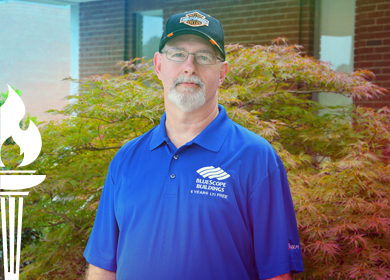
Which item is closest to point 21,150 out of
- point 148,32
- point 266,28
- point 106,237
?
point 106,237

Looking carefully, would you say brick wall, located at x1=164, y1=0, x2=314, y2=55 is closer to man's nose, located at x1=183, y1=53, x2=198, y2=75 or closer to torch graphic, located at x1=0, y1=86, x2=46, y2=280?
torch graphic, located at x1=0, y1=86, x2=46, y2=280

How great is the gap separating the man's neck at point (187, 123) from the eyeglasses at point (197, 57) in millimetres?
166

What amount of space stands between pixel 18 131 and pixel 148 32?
20.2 feet

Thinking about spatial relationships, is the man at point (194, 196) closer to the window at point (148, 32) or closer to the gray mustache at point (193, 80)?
the gray mustache at point (193, 80)

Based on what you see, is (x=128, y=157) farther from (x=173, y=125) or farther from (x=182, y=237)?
(x=182, y=237)

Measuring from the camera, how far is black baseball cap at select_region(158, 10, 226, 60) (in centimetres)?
157

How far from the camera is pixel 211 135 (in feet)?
5.04

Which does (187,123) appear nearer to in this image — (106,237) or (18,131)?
(106,237)

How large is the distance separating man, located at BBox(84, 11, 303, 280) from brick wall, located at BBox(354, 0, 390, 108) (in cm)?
496

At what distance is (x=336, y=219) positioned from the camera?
2.75 metres

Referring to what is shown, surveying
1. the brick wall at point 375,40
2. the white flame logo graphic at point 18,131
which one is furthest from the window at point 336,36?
the white flame logo graphic at point 18,131

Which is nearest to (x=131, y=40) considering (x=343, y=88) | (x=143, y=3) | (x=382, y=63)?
(x=143, y=3)

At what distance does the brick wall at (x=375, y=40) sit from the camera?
5.86 metres

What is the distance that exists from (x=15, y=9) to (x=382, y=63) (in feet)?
75.1
